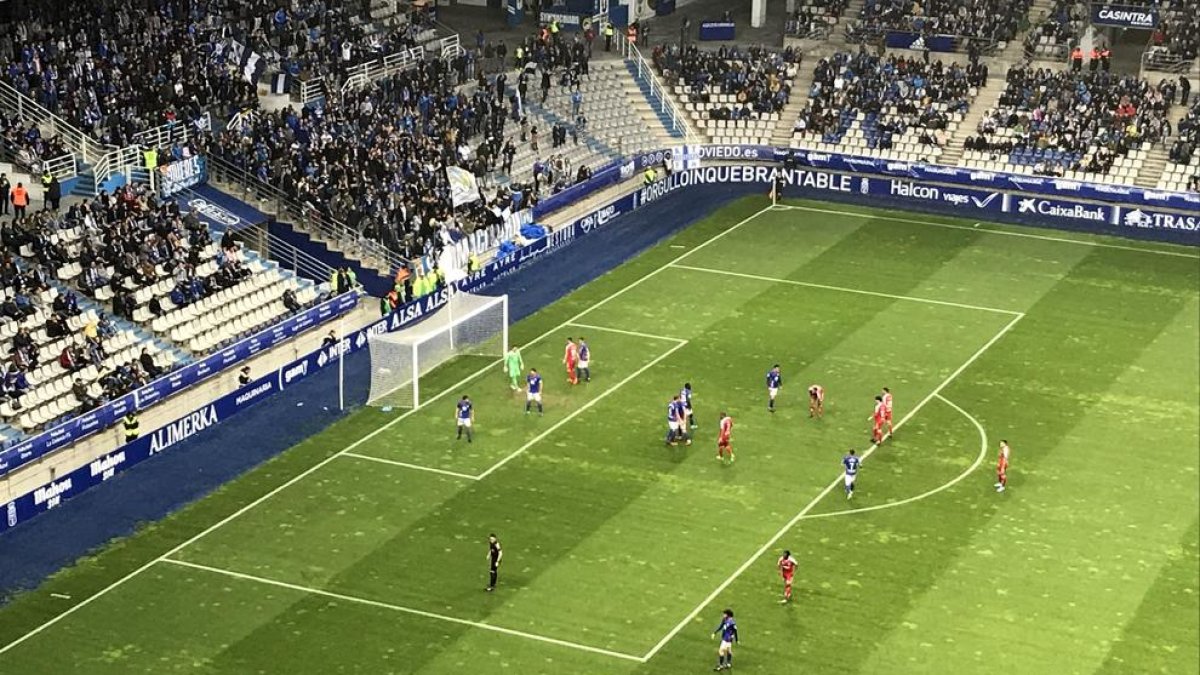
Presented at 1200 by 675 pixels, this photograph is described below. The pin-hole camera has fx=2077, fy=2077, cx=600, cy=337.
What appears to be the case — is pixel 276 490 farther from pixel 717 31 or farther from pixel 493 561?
pixel 717 31

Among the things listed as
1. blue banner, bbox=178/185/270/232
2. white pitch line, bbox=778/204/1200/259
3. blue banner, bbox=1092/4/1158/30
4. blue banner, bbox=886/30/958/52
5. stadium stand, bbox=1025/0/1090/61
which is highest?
blue banner, bbox=1092/4/1158/30

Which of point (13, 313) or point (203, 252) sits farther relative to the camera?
point (203, 252)

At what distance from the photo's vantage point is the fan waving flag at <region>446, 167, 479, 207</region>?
7031 cm

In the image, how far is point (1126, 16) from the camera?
83.9 meters

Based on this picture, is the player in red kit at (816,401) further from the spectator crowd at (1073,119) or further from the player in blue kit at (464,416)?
the spectator crowd at (1073,119)

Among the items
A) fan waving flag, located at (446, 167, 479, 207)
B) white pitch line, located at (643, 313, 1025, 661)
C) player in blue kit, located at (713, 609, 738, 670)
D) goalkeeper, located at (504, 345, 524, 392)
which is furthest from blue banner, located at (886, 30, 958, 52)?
player in blue kit, located at (713, 609, 738, 670)

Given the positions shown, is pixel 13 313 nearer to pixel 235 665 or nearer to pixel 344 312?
pixel 344 312

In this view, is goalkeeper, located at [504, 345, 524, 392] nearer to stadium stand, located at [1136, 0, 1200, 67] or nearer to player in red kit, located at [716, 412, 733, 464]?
player in red kit, located at [716, 412, 733, 464]

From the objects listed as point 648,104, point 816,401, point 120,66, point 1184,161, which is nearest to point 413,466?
point 816,401

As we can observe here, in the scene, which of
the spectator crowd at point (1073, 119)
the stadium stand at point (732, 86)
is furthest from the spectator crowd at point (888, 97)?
the spectator crowd at point (1073, 119)

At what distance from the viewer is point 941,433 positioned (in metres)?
53.8

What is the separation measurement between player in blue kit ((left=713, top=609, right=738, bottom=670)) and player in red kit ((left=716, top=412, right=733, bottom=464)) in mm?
10592

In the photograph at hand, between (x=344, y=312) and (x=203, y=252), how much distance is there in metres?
4.51

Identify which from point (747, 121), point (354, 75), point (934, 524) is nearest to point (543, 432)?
point (934, 524)
